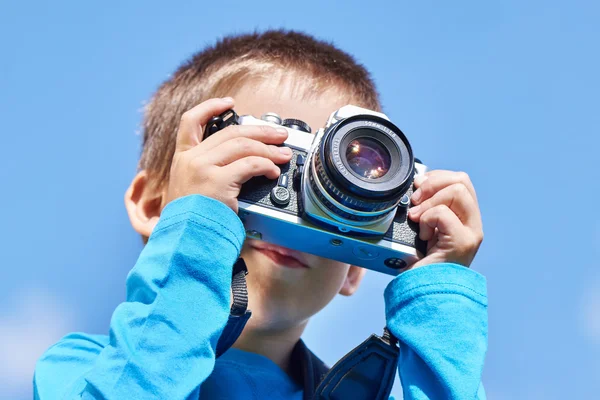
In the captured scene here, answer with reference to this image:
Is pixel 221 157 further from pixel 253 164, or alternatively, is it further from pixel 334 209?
pixel 334 209

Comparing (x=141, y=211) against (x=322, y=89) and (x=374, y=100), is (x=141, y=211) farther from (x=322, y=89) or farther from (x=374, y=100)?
(x=374, y=100)

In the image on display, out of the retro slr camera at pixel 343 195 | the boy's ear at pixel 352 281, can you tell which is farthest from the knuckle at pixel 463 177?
the boy's ear at pixel 352 281

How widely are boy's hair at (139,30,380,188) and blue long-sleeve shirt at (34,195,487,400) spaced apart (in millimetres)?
676

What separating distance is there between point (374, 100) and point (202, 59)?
605mm

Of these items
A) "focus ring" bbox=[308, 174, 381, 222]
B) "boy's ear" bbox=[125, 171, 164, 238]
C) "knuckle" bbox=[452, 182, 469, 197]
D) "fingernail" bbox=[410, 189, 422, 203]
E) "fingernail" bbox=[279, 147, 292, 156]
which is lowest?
"boy's ear" bbox=[125, 171, 164, 238]

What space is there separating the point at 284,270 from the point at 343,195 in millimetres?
370

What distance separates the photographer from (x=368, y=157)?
1.40 metres

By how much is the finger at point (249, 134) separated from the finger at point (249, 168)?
0.07 m

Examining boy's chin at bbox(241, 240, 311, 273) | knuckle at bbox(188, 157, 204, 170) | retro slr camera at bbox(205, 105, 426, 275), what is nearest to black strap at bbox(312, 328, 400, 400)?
retro slr camera at bbox(205, 105, 426, 275)

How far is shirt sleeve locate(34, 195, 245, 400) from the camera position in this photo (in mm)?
1206

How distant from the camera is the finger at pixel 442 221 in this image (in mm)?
1452

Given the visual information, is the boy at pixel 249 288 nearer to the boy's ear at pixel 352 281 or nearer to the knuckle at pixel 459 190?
the knuckle at pixel 459 190

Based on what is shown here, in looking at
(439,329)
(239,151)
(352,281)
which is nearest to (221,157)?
(239,151)

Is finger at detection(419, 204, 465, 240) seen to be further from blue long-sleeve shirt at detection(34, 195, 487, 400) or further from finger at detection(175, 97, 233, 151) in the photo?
finger at detection(175, 97, 233, 151)
